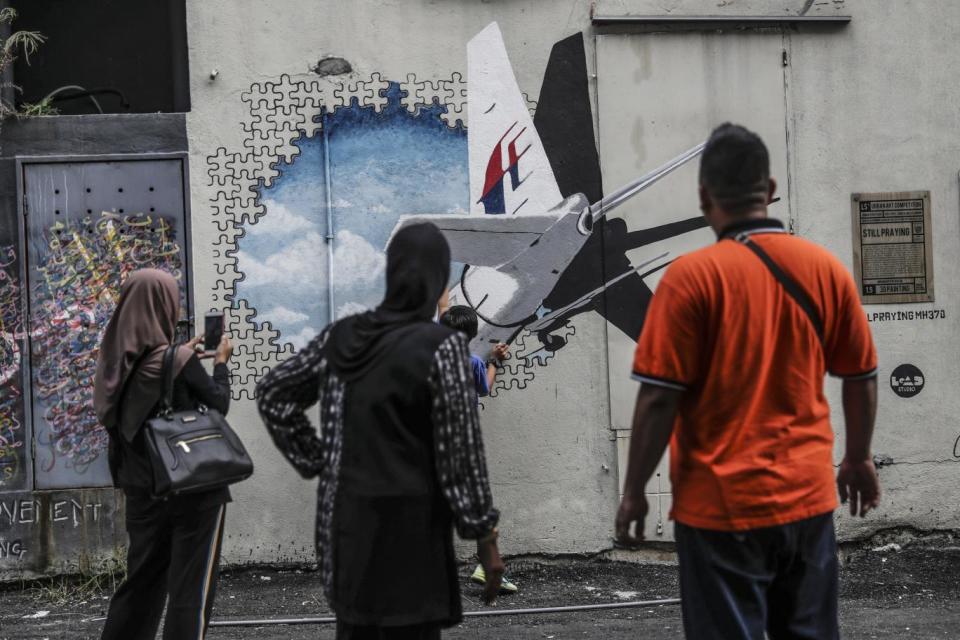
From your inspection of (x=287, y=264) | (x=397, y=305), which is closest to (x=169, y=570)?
(x=397, y=305)

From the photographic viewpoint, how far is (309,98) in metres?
7.02

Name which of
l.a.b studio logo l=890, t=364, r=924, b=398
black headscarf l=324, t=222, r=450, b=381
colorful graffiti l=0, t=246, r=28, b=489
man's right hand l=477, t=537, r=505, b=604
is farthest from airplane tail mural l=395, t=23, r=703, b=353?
man's right hand l=477, t=537, r=505, b=604

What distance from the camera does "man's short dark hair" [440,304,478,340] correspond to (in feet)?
20.6

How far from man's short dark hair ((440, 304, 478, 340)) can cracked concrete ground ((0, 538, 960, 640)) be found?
1.55 m

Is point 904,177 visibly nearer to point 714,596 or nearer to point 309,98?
point 309,98

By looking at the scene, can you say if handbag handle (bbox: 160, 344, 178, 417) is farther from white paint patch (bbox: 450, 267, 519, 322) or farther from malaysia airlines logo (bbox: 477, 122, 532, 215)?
malaysia airlines logo (bbox: 477, 122, 532, 215)

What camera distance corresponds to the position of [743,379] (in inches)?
118

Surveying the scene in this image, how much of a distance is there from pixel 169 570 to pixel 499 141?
3679 millimetres

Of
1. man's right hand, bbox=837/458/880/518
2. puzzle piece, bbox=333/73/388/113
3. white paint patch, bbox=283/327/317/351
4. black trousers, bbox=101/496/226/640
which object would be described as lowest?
black trousers, bbox=101/496/226/640

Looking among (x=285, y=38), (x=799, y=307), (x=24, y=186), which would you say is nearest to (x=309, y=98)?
(x=285, y=38)

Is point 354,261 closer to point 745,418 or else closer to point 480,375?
point 480,375

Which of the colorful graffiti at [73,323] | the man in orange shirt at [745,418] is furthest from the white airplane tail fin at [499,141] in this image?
the man in orange shirt at [745,418]

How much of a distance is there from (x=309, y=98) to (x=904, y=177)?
150 inches

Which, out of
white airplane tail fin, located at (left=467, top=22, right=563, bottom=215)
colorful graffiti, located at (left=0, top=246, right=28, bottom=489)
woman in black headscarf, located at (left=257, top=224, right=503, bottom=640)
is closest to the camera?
woman in black headscarf, located at (left=257, top=224, right=503, bottom=640)
